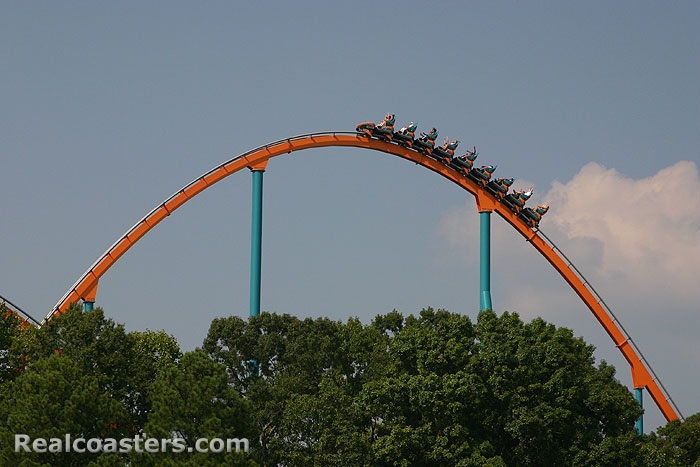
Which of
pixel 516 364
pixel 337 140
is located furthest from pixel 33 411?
pixel 337 140

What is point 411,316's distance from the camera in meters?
41.7

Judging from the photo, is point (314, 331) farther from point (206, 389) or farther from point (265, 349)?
point (206, 389)

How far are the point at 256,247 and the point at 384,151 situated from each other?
673 cm

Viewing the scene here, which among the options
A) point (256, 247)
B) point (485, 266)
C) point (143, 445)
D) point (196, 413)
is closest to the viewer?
point (143, 445)

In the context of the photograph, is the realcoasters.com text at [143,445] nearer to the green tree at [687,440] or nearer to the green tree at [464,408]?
the green tree at [464,408]

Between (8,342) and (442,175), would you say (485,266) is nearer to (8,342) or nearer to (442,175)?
(442,175)

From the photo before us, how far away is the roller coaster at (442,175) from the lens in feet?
131

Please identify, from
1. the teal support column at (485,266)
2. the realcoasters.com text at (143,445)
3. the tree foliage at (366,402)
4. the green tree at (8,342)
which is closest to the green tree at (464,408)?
the tree foliage at (366,402)

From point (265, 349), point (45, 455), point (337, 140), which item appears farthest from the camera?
point (337, 140)

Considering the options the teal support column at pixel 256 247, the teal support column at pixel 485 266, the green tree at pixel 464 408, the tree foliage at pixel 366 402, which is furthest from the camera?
the teal support column at pixel 485 266

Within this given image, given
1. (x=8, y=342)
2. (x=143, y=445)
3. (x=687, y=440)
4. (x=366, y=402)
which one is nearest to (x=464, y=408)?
(x=366, y=402)

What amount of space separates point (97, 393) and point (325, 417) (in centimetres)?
716

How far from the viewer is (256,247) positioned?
1625 inches

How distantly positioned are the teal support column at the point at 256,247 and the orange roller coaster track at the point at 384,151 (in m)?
0.68
